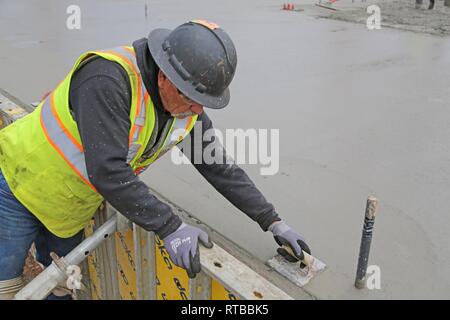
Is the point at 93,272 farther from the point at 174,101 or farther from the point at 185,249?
the point at 174,101

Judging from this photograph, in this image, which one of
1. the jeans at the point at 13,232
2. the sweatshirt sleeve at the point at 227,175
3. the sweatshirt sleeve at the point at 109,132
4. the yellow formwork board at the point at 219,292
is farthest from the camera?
the sweatshirt sleeve at the point at 227,175

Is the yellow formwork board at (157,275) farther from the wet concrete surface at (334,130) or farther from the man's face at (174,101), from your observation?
the man's face at (174,101)

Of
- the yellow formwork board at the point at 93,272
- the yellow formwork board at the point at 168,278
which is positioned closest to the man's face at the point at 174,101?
the yellow formwork board at the point at 168,278

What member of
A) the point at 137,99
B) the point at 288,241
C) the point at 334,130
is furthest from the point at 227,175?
the point at 334,130

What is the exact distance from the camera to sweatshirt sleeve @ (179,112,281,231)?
1780 millimetres

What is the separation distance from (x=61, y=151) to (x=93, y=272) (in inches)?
41.3

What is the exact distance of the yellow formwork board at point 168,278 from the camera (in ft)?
5.25

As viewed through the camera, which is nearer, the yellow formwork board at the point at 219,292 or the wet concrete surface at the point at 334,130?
the yellow formwork board at the point at 219,292

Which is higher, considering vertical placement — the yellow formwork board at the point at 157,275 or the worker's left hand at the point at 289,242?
the worker's left hand at the point at 289,242

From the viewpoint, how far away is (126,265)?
6.50 ft

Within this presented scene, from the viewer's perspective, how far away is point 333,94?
3562 mm

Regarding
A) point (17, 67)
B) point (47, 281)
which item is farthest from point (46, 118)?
point (17, 67)

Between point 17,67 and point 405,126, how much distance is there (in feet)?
11.9

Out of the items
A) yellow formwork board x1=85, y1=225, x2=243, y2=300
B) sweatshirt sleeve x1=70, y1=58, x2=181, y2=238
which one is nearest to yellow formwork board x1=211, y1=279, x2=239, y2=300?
yellow formwork board x1=85, y1=225, x2=243, y2=300
